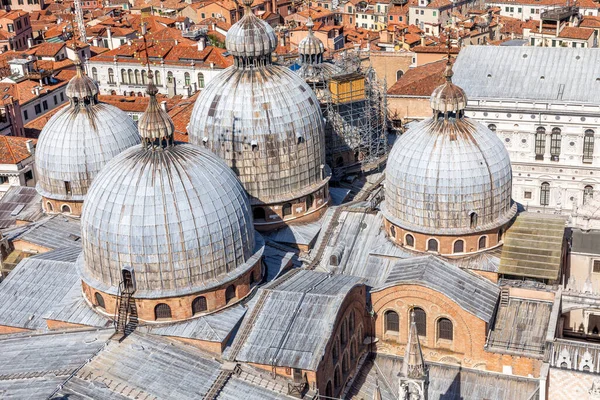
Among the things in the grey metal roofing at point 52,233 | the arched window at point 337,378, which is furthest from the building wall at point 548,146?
the grey metal roofing at point 52,233

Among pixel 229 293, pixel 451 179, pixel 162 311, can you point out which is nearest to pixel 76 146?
pixel 162 311

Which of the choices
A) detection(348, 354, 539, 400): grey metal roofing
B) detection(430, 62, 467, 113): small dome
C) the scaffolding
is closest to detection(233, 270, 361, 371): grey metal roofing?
detection(348, 354, 539, 400): grey metal roofing

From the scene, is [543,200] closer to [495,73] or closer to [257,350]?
[495,73]

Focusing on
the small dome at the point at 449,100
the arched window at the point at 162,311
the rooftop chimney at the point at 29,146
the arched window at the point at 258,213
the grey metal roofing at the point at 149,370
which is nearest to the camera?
the grey metal roofing at the point at 149,370

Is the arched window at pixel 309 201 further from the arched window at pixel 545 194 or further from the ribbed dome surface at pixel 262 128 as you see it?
the arched window at pixel 545 194

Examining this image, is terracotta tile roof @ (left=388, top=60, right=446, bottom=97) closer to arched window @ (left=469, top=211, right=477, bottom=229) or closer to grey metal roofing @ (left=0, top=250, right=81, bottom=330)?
arched window @ (left=469, top=211, right=477, bottom=229)

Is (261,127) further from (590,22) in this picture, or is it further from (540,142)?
(590,22)
